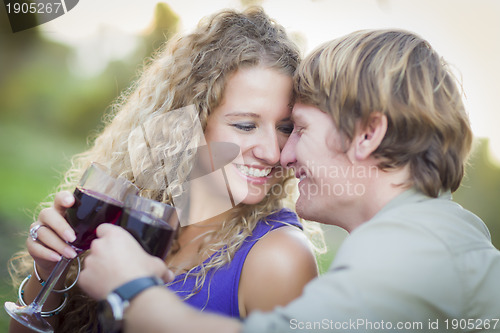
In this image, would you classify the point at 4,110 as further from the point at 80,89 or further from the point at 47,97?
the point at 80,89

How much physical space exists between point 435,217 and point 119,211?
1125 mm

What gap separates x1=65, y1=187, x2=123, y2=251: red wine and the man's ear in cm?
99

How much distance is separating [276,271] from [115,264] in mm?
809

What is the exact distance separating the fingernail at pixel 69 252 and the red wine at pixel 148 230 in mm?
393

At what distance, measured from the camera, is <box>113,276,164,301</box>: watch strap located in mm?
1236

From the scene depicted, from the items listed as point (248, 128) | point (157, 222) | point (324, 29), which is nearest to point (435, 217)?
point (157, 222)

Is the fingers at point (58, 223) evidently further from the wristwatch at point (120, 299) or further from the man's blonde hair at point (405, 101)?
the man's blonde hair at point (405, 101)

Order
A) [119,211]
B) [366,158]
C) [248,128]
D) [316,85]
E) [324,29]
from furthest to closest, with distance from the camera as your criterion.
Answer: [324,29] → [248,128] → [316,85] → [366,158] → [119,211]

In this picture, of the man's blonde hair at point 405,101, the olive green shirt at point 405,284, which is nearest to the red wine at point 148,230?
the olive green shirt at point 405,284

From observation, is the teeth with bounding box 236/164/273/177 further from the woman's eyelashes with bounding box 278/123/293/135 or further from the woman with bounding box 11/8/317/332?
the woman's eyelashes with bounding box 278/123/293/135

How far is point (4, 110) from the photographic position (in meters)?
7.45

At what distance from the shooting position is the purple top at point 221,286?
207 centimetres

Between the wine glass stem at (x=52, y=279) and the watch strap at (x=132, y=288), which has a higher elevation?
the watch strap at (x=132, y=288)
